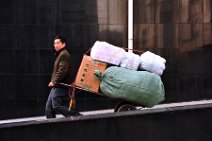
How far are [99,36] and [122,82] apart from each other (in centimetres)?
336

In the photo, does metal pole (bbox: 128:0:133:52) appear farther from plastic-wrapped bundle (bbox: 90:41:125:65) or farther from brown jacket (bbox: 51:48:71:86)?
brown jacket (bbox: 51:48:71:86)

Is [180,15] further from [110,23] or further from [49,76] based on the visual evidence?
[49,76]

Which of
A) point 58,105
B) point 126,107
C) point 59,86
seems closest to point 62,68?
→ point 59,86

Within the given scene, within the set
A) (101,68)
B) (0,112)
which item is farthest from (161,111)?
Result: (0,112)

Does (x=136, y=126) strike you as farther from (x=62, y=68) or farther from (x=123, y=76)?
(x=62, y=68)

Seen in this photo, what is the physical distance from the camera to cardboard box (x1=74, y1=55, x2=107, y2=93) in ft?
26.1

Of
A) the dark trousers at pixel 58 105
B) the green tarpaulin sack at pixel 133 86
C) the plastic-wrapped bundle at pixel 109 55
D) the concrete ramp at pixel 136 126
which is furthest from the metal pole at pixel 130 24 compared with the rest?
the concrete ramp at pixel 136 126

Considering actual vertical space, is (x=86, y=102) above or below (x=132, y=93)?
below

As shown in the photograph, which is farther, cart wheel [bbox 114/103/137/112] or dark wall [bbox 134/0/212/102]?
dark wall [bbox 134/0/212/102]

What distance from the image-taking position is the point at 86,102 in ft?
35.8

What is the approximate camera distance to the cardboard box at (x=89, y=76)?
795 cm

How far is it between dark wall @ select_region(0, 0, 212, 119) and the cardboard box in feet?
9.12

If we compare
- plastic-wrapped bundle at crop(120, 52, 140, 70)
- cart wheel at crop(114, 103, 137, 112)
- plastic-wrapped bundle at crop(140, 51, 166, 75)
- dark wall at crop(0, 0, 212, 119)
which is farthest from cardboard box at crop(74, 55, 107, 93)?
dark wall at crop(0, 0, 212, 119)

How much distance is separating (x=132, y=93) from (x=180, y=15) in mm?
3797
